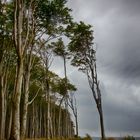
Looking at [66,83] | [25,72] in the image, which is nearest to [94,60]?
[25,72]

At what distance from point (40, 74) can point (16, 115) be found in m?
21.3

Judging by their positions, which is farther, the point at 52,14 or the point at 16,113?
the point at 52,14

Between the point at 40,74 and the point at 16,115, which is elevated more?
the point at 40,74

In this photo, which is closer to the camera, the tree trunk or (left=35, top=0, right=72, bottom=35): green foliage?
the tree trunk

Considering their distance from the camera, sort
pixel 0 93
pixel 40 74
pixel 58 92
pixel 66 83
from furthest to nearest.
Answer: pixel 58 92 → pixel 66 83 → pixel 40 74 → pixel 0 93

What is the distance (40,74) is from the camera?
35.3m

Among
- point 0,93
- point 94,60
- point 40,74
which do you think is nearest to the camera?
point 0,93

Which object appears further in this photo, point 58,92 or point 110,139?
point 58,92

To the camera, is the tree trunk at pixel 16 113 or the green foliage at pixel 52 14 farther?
the green foliage at pixel 52 14

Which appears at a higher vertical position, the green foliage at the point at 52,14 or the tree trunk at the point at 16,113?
the green foliage at the point at 52,14

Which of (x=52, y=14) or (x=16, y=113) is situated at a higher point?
(x=52, y=14)

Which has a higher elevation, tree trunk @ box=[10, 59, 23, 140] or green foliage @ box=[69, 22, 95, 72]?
green foliage @ box=[69, 22, 95, 72]

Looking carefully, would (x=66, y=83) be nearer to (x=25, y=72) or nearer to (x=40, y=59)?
(x=40, y=59)

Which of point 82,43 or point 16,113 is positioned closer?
point 16,113
